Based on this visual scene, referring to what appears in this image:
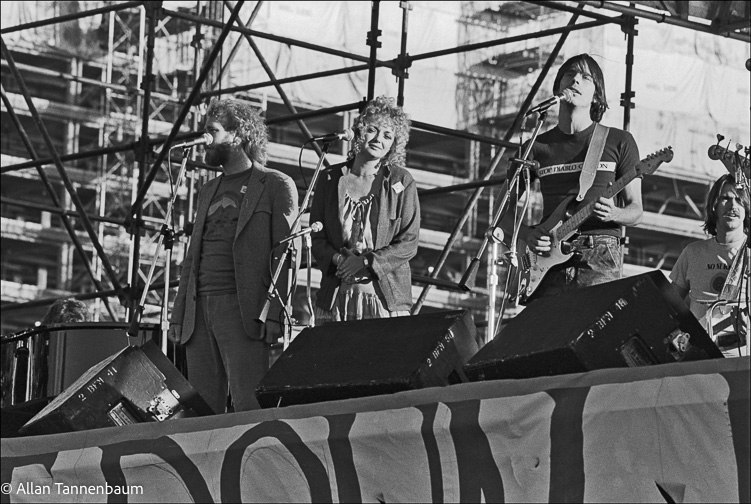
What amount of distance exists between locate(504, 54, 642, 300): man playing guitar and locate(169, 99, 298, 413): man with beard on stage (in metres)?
1.23

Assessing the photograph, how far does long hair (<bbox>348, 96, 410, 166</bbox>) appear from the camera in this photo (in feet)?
22.7

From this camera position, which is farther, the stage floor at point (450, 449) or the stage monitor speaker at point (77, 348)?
the stage monitor speaker at point (77, 348)

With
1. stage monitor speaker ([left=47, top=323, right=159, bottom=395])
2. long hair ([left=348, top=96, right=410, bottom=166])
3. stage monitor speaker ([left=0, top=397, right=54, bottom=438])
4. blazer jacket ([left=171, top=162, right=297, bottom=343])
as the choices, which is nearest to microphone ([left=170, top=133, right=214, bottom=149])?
blazer jacket ([left=171, top=162, right=297, bottom=343])

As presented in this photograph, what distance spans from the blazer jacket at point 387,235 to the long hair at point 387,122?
10 centimetres

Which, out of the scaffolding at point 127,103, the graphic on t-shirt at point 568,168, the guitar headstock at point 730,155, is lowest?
the scaffolding at point 127,103

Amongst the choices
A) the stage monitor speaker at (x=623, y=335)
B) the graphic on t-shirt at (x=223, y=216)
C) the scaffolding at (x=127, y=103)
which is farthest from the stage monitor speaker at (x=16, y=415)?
the scaffolding at (x=127, y=103)

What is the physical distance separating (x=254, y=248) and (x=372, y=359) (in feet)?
5.46

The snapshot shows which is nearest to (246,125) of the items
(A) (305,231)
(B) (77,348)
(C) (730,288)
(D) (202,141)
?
(D) (202,141)

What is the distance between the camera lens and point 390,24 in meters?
29.5

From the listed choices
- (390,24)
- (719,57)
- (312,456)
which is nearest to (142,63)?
(390,24)

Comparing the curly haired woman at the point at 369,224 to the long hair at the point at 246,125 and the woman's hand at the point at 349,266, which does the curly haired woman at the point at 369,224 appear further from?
the long hair at the point at 246,125

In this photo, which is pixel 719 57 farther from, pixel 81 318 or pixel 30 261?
pixel 81 318

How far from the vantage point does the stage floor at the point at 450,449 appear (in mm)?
4277

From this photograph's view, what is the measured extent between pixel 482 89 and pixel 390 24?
111 inches
